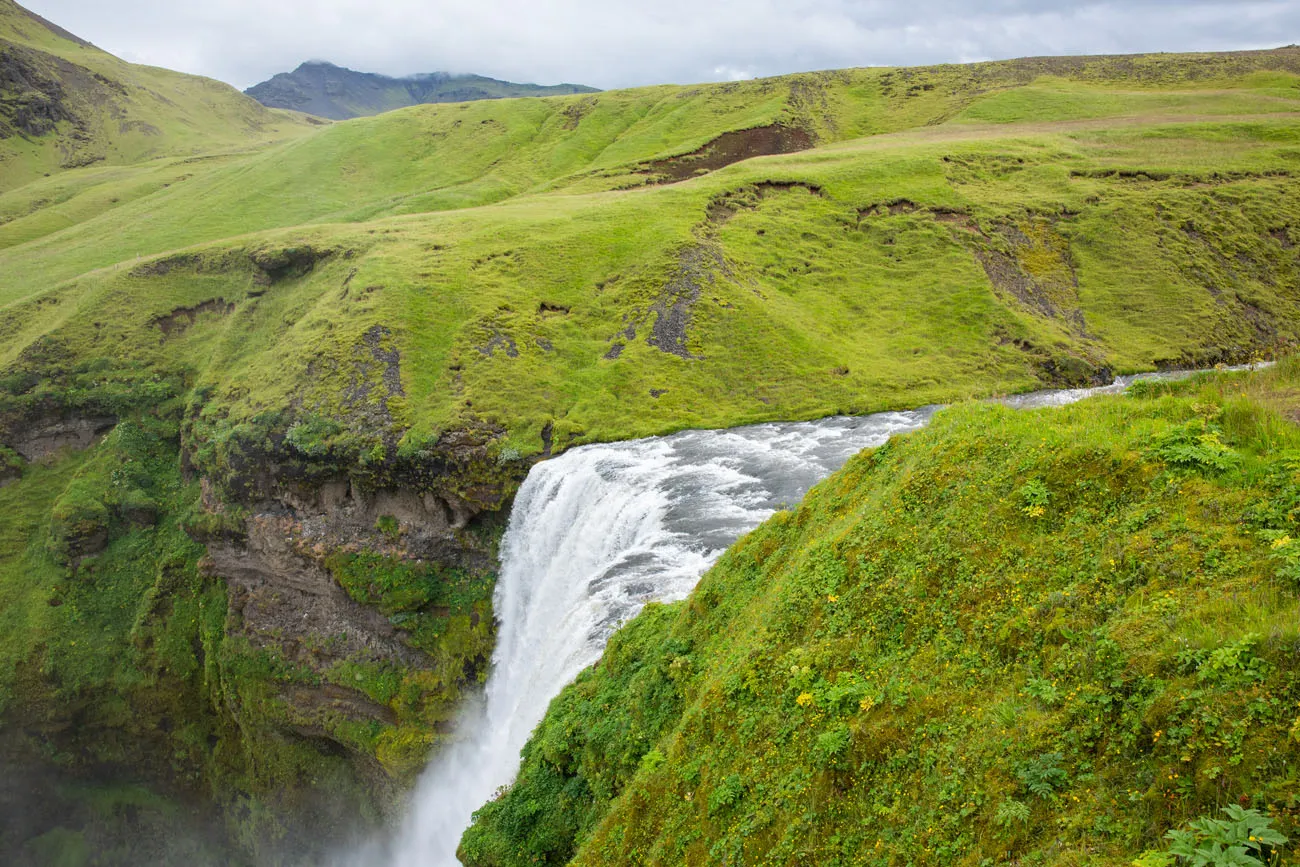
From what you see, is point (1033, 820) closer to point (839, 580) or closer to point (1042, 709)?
point (1042, 709)

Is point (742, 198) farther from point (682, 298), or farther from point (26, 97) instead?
point (26, 97)

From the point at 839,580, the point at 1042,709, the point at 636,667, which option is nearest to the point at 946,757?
the point at 1042,709

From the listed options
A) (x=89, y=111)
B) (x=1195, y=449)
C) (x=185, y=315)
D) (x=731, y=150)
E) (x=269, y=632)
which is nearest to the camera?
(x=1195, y=449)

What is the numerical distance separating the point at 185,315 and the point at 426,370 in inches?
1177

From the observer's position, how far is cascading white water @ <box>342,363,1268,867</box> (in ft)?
70.5

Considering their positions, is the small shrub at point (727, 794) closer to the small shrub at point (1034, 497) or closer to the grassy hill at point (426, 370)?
the small shrub at point (1034, 497)

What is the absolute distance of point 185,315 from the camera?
186 feet

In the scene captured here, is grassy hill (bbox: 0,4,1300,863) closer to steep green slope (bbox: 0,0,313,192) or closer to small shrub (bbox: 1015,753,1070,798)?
small shrub (bbox: 1015,753,1070,798)

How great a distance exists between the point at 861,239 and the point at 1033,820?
5158cm

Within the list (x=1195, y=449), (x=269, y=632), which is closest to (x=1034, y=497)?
(x=1195, y=449)

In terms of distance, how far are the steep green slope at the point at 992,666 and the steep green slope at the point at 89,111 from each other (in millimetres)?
169652

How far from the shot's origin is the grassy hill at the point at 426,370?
3606 centimetres

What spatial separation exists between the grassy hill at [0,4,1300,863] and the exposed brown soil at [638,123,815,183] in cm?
1447

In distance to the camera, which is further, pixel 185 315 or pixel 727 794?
pixel 185 315
